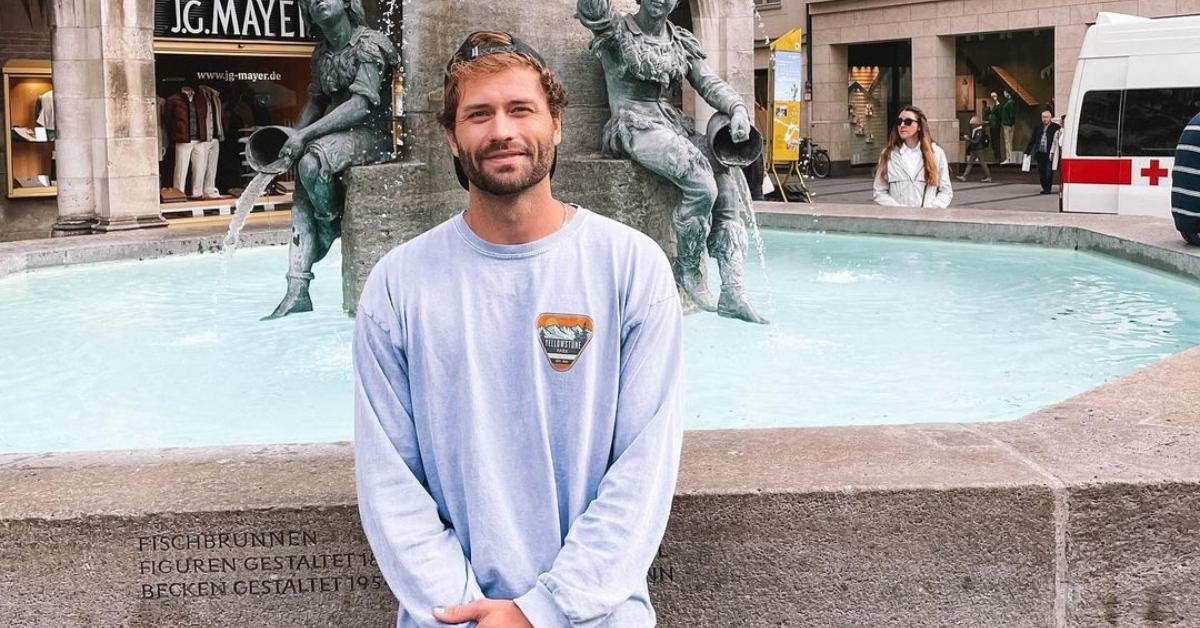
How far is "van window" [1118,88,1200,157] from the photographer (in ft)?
53.9

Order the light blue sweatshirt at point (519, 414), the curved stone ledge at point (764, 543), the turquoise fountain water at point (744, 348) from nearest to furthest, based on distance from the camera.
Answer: the light blue sweatshirt at point (519, 414) → the curved stone ledge at point (764, 543) → the turquoise fountain water at point (744, 348)

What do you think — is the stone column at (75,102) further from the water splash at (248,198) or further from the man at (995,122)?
the man at (995,122)

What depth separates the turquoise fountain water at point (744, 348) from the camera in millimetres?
5211

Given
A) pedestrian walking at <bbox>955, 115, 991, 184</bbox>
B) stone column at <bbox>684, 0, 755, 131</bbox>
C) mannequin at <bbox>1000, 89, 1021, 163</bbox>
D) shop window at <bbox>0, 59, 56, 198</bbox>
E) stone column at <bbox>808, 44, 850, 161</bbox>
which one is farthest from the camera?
stone column at <bbox>808, 44, 850, 161</bbox>

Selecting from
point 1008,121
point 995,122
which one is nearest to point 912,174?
point 1008,121

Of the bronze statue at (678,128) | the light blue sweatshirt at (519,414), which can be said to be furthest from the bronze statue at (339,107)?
the light blue sweatshirt at (519,414)

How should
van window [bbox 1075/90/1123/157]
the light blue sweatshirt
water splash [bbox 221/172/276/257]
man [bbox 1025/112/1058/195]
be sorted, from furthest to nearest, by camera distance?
man [bbox 1025/112/1058/195] < van window [bbox 1075/90/1123/157] < water splash [bbox 221/172/276/257] < the light blue sweatshirt

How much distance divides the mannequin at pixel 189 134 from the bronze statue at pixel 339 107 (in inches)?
522

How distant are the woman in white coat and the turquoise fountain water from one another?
1056mm

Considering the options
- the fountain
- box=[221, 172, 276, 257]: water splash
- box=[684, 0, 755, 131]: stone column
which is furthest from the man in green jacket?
the fountain

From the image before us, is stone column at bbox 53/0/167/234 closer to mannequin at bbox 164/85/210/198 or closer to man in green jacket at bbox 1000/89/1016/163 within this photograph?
mannequin at bbox 164/85/210/198

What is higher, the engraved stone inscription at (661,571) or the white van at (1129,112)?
the white van at (1129,112)

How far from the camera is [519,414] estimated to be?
2.31 m

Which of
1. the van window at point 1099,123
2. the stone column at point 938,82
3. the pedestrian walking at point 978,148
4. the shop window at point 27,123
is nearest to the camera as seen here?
the van window at point 1099,123
